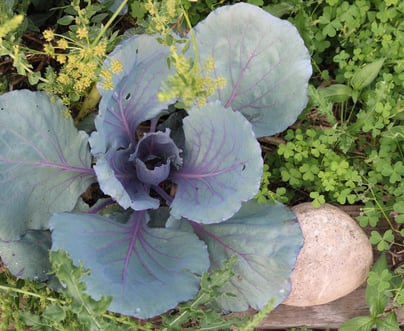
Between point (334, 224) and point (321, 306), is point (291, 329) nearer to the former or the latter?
point (321, 306)

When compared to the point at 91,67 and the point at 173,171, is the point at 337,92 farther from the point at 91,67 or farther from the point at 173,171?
the point at 91,67

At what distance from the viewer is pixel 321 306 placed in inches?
73.0

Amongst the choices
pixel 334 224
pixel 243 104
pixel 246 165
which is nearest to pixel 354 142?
pixel 334 224

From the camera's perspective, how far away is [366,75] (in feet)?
5.75

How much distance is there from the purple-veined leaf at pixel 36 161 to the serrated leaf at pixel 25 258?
1.7 inches

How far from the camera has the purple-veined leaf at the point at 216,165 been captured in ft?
4.69

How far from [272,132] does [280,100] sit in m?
0.09

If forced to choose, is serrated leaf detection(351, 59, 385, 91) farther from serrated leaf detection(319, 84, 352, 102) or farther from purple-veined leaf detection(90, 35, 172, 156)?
purple-veined leaf detection(90, 35, 172, 156)

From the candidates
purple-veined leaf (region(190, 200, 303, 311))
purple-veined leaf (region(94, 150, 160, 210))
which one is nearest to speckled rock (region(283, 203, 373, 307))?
purple-veined leaf (region(190, 200, 303, 311))

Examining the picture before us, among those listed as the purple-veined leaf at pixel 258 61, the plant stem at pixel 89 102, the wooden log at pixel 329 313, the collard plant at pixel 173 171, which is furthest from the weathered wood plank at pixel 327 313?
the plant stem at pixel 89 102

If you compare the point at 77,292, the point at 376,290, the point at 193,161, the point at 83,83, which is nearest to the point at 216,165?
the point at 193,161

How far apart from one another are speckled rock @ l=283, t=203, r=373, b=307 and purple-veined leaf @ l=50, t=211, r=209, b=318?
345mm

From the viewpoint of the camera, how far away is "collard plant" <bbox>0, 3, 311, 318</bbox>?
1.47 metres

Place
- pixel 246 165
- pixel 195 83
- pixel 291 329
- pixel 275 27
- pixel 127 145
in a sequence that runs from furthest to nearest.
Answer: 1. pixel 291 329
2. pixel 127 145
3. pixel 275 27
4. pixel 246 165
5. pixel 195 83
